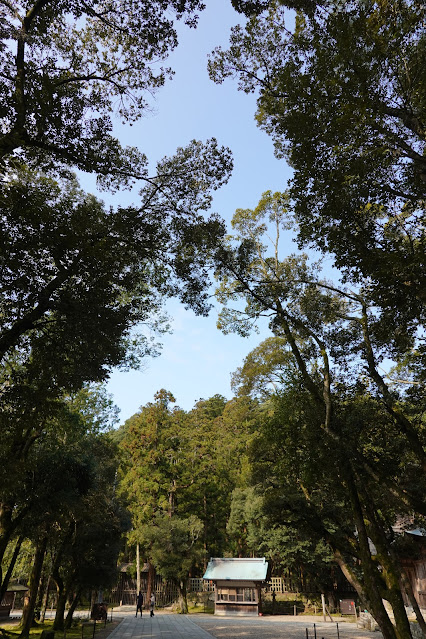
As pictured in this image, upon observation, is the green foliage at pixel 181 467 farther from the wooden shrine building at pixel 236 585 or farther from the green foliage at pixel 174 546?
the wooden shrine building at pixel 236 585

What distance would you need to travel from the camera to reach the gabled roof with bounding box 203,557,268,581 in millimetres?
25322

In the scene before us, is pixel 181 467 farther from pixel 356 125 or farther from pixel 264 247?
pixel 356 125

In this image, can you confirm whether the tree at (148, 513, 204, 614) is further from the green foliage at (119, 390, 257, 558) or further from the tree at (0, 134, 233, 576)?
the tree at (0, 134, 233, 576)

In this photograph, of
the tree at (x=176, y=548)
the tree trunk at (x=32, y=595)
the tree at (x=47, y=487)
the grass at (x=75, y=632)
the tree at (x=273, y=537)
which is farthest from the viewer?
the tree at (x=176, y=548)

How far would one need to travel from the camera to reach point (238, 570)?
1019 inches

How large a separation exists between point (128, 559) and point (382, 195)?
4511cm

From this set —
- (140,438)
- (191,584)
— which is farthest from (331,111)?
(191,584)

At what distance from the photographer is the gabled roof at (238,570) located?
25.3 metres

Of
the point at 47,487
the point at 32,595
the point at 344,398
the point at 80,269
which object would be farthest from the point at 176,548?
the point at 80,269

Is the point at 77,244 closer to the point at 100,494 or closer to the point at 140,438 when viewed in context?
the point at 100,494

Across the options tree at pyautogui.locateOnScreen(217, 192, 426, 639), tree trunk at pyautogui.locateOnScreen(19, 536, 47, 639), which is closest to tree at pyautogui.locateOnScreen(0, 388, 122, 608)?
tree trunk at pyautogui.locateOnScreen(19, 536, 47, 639)

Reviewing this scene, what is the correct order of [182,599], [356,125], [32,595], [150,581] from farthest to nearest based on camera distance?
[150,581] → [182,599] → [32,595] → [356,125]

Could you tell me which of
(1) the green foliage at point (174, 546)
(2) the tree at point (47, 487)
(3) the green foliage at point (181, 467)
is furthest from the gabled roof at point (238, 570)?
(2) the tree at point (47, 487)

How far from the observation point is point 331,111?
6.53 m
